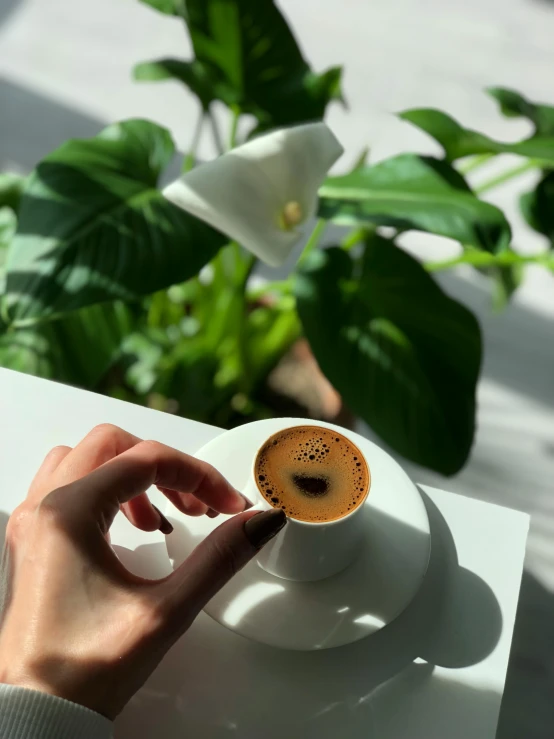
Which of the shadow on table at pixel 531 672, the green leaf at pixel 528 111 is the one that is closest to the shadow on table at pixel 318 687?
the green leaf at pixel 528 111

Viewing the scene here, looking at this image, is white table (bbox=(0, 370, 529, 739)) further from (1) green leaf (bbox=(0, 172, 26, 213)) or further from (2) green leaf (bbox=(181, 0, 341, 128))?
(2) green leaf (bbox=(181, 0, 341, 128))

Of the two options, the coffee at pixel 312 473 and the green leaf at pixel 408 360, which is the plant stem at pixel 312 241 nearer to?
the green leaf at pixel 408 360

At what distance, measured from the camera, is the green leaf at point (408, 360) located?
0.84m

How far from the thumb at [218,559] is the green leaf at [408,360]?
35 centimetres

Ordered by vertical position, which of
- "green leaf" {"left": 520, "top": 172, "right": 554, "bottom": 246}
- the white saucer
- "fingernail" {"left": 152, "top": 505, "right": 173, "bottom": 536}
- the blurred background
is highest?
"fingernail" {"left": 152, "top": 505, "right": 173, "bottom": 536}

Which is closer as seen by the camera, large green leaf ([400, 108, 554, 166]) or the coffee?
the coffee

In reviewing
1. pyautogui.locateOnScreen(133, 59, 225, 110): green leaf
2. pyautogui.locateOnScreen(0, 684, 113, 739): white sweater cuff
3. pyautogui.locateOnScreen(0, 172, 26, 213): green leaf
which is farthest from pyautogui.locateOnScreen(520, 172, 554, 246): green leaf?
pyautogui.locateOnScreen(0, 684, 113, 739): white sweater cuff

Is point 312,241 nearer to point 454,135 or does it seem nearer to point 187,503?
point 454,135

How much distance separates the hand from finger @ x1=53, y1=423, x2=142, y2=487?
31mm

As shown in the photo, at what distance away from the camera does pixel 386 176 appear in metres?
0.83

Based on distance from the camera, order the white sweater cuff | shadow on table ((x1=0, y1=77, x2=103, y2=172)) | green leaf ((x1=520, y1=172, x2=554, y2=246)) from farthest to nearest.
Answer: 1. shadow on table ((x1=0, y1=77, x2=103, y2=172))
2. green leaf ((x1=520, y1=172, x2=554, y2=246))
3. the white sweater cuff

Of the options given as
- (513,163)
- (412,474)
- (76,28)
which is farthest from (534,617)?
(76,28)

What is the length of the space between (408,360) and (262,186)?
0.84 ft

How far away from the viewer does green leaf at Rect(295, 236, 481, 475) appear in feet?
2.74
